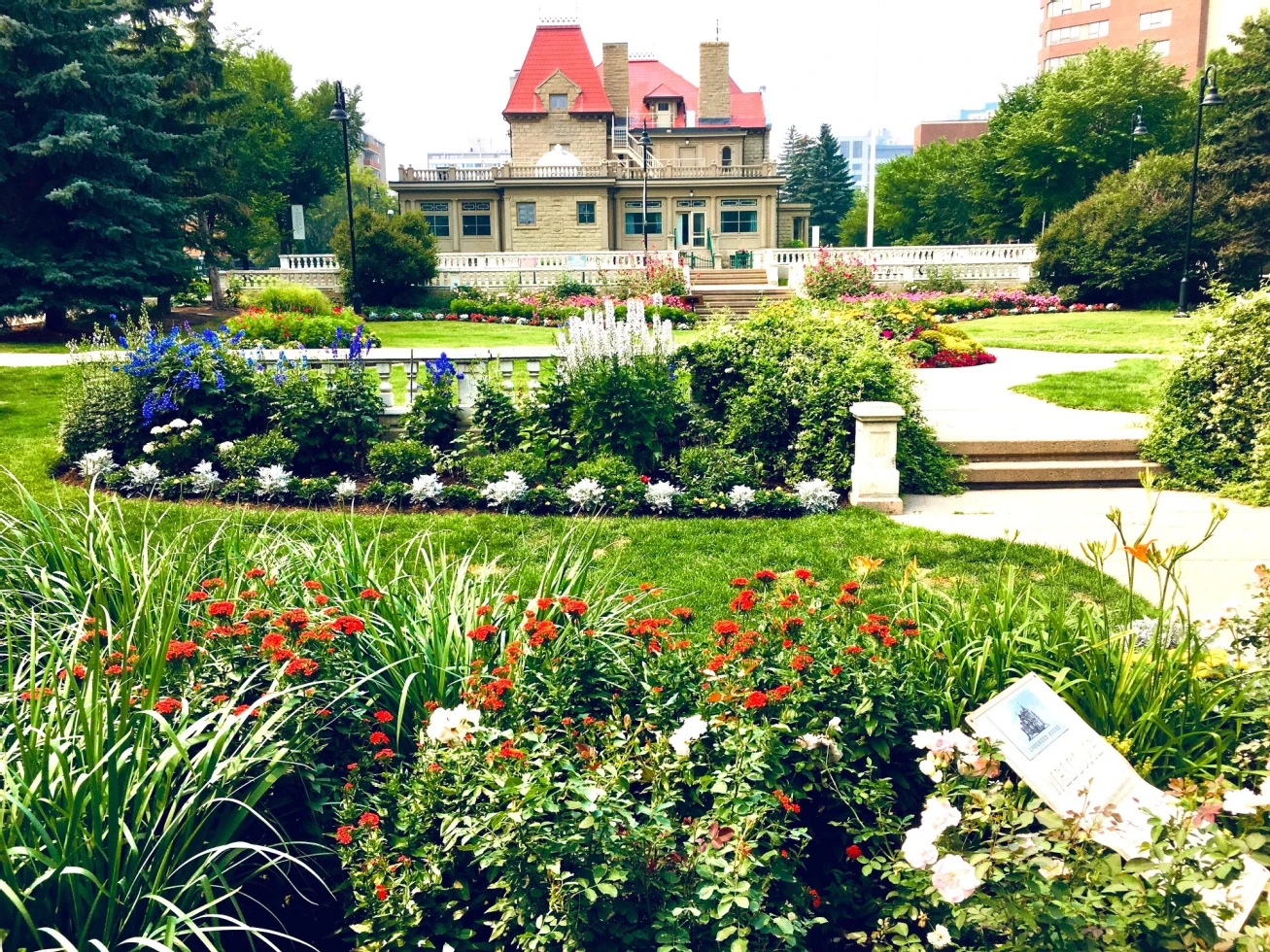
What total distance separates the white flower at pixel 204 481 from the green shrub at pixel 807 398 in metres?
4.47

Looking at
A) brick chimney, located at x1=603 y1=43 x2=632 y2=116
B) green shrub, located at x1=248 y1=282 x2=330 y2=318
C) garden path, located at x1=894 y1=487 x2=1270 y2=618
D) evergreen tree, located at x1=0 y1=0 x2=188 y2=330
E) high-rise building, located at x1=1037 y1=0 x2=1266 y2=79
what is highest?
high-rise building, located at x1=1037 y1=0 x2=1266 y2=79

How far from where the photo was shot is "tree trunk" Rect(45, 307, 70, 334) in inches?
849

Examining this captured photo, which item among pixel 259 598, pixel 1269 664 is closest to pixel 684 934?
pixel 259 598

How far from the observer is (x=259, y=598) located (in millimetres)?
3865

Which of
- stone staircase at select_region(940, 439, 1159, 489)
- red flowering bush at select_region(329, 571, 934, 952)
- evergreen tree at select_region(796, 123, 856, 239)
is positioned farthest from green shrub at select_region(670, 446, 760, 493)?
evergreen tree at select_region(796, 123, 856, 239)

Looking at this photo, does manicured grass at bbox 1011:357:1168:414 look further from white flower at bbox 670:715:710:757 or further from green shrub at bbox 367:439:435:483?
white flower at bbox 670:715:710:757

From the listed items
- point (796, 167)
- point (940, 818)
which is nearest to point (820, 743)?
point (940, 818)

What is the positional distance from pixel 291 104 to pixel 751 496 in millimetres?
49577

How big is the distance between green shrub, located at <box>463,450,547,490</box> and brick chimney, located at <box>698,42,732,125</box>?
154 feet

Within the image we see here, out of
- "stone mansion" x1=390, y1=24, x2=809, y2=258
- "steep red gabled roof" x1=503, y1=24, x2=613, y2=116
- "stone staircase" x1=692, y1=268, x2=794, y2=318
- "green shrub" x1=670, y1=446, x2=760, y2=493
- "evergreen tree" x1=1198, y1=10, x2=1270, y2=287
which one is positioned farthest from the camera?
"steep red gabled roof" x1=503, y1=24, x2=613, y2=116

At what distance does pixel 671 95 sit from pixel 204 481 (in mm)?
48913

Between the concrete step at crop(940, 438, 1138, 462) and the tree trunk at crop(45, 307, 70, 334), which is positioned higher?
the tree trunk at crop(45, 307, 70, 334)

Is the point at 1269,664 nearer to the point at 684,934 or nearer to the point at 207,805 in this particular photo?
the point at 684,934

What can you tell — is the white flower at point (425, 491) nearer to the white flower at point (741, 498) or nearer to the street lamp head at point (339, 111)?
the white flower at point (741, 498)
